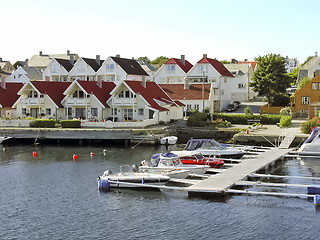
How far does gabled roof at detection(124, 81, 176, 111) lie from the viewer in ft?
249

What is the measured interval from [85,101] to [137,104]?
303 inches

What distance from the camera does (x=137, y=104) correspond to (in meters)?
75.9

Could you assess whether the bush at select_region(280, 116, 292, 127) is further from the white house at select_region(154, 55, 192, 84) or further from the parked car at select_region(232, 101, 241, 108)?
the white house at select_region(154, 55, 192, 84)

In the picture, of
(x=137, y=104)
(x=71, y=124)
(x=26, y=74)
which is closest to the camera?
(x=71, y=124)

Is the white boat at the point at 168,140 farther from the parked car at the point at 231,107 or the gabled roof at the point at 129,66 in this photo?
the gabled roof at the point at 129,66

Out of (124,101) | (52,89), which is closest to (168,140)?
(124,101)

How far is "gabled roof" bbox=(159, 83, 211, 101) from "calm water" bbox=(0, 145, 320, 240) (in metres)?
43.9

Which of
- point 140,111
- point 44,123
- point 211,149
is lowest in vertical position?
point 211,149

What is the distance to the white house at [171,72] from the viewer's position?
105 meters

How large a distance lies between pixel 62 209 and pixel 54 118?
45.1m

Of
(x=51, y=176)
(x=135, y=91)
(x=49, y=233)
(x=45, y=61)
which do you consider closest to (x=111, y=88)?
(x=135, y=91)

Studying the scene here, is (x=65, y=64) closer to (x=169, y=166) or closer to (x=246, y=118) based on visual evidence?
(x=246, y=118)

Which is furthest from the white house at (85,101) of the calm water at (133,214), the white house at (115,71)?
the calm water at (133,214)

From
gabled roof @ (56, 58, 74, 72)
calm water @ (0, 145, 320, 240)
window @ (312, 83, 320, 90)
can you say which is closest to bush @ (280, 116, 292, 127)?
window @ (312, 83, 320, 90)
